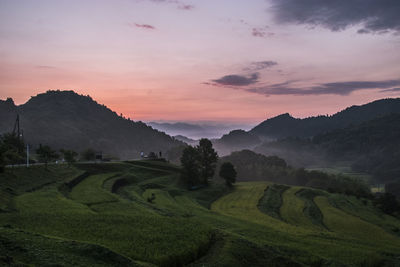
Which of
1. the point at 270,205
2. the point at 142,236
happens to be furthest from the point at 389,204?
the point at 142,236

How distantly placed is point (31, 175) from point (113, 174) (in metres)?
22.5

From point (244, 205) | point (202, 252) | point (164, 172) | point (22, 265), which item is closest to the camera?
point (22, 265)

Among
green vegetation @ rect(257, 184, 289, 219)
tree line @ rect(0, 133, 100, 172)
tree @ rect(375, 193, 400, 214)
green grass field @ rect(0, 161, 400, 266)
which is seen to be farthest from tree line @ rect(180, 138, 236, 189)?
tree @ rect(375, 193, 400, 214)

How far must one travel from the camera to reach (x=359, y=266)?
25.2 m

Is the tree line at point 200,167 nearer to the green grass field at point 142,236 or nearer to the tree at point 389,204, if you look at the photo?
the green grass field at point 142,236

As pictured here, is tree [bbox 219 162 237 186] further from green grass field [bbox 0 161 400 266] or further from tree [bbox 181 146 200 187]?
green grass field [bbox 0 161 400 266]

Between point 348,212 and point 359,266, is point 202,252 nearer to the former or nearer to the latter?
point 359,266

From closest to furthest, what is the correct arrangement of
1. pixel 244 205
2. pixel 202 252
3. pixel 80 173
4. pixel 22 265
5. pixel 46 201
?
1. pixel 22 265
2. pixel 202 252
3. pixel 46 201
4. pixel 244 205
5. pixel 80 173

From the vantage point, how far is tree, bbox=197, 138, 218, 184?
91062 mm

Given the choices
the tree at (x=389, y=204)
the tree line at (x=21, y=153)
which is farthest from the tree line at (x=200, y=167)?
the tree at (x=389, y=204)

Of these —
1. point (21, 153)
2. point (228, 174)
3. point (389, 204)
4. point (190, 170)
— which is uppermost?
point (21, 153)

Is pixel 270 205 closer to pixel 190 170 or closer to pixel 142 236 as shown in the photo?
pixel 190 170

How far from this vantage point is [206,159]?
93.8 meters

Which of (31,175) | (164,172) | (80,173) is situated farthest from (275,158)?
(31,175)
